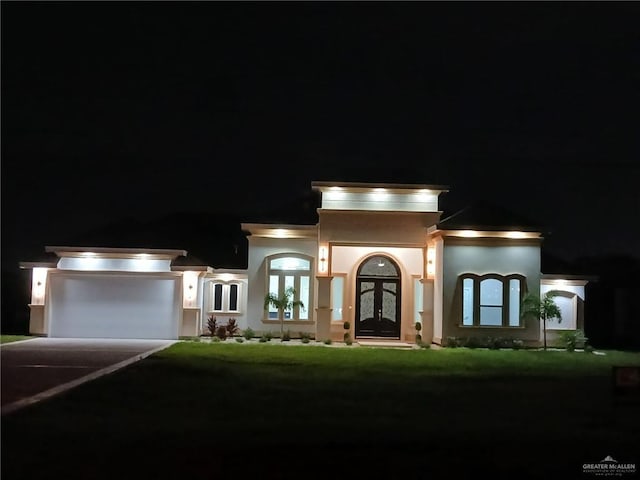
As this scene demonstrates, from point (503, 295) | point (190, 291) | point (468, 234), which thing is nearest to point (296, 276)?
point (190, 291)

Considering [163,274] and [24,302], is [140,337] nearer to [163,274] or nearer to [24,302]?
[163,274]

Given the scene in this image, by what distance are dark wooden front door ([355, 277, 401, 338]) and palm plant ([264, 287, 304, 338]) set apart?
2.16 meters

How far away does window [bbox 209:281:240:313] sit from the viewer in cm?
2609

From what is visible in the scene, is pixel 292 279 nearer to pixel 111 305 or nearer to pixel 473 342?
pixel 111 305

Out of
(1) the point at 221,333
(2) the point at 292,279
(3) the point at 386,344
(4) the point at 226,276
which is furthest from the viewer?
(4) the point at 226,276

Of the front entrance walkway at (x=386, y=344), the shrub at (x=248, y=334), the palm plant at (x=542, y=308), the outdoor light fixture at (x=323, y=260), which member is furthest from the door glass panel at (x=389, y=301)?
the shrub at (x=248, y=334)

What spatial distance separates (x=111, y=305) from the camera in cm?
2506

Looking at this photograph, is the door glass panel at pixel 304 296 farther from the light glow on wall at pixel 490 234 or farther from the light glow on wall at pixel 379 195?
the light glow on wall at pixel 490 234

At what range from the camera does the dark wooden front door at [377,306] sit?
2536 centimetres

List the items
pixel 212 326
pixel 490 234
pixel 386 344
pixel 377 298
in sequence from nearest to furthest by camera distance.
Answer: pixel 490 234 → pixel 386 344 → pixel 212 326 → pixel 377 298

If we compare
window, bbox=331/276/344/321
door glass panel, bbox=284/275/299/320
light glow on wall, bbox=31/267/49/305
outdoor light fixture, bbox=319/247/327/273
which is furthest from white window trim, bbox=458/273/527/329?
light glow on wall, bbox=31/267/49/305

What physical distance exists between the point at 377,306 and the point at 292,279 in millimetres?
3138

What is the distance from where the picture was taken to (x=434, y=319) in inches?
948

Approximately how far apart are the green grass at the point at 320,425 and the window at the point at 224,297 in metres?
10.1
